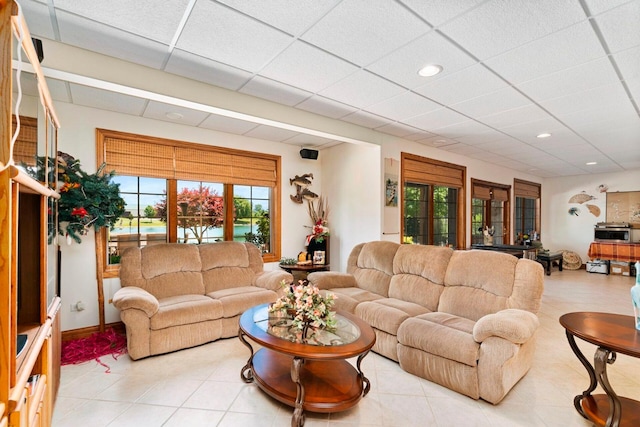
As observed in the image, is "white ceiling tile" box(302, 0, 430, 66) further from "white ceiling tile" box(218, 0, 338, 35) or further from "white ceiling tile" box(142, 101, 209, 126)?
"white ceiling tile" box(142, 101, 209, 126)

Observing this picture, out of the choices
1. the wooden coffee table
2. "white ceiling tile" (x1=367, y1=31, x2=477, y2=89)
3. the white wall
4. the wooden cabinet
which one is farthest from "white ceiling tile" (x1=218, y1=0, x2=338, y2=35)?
the white wall

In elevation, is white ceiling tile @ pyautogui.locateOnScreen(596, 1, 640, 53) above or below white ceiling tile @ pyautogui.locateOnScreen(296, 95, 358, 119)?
below

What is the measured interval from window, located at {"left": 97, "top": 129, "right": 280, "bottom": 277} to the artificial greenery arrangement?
402 millimetres

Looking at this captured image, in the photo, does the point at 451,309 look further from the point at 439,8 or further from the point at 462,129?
the point at 462,129

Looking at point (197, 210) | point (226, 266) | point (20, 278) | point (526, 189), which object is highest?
point (526, 189)

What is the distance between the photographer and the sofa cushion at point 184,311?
9.89 ft

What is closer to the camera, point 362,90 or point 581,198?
point 362,90

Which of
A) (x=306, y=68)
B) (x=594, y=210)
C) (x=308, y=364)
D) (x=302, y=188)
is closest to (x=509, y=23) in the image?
(x=306, y=68)

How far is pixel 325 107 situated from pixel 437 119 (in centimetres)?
152

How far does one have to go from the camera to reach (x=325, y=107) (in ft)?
12.0

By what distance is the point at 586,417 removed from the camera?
207cm

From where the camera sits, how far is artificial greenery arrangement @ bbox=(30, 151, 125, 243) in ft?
10.0

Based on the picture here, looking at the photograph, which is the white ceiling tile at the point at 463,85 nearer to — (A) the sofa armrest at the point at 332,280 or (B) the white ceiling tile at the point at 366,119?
(B) the white ceiling tile at the point at 366,119

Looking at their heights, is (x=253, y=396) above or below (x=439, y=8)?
below
